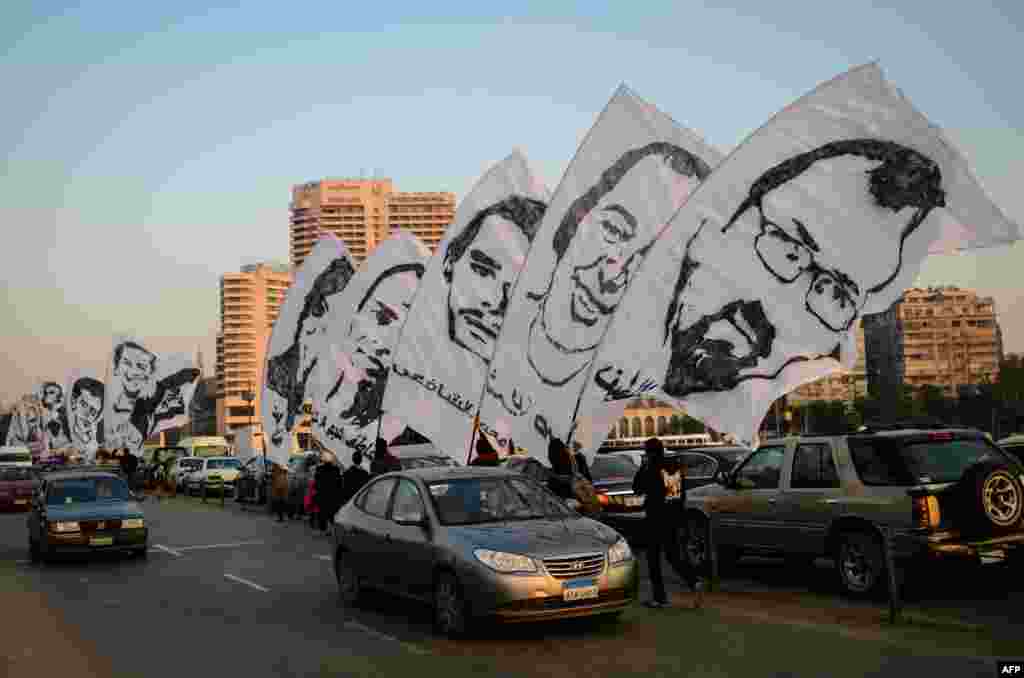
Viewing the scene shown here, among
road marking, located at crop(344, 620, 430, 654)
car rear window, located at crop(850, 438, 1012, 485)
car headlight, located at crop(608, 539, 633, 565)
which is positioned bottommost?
road marking, located at crop(344, 620, 430, 654)

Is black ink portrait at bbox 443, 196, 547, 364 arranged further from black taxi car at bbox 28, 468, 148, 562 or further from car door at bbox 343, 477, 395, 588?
car door at bbox 343, 477, 395, 588

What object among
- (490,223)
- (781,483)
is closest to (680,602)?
(781,483)

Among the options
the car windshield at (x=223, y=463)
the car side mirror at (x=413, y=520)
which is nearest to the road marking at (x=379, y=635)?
the car side mirror at (x=413, y=520)

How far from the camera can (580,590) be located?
9672 mm

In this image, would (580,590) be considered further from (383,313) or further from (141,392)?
(141,392)

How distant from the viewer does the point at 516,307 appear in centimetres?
A: 2347

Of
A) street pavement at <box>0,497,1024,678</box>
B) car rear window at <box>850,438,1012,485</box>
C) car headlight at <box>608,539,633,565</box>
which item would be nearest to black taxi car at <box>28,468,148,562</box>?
street pavement at <box>0,497,1024,678</box>

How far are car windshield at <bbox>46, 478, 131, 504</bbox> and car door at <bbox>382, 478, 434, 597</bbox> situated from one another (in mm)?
10239

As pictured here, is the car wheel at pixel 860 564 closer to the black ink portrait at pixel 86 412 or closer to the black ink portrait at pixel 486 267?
the black ink portrait at pixel 486 267

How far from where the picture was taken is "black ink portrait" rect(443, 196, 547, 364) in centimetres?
2583

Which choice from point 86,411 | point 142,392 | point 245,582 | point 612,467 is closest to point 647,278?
point 612,467

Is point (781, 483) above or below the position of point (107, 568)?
above

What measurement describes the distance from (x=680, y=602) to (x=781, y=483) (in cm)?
199

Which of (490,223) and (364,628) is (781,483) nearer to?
(364,628)
